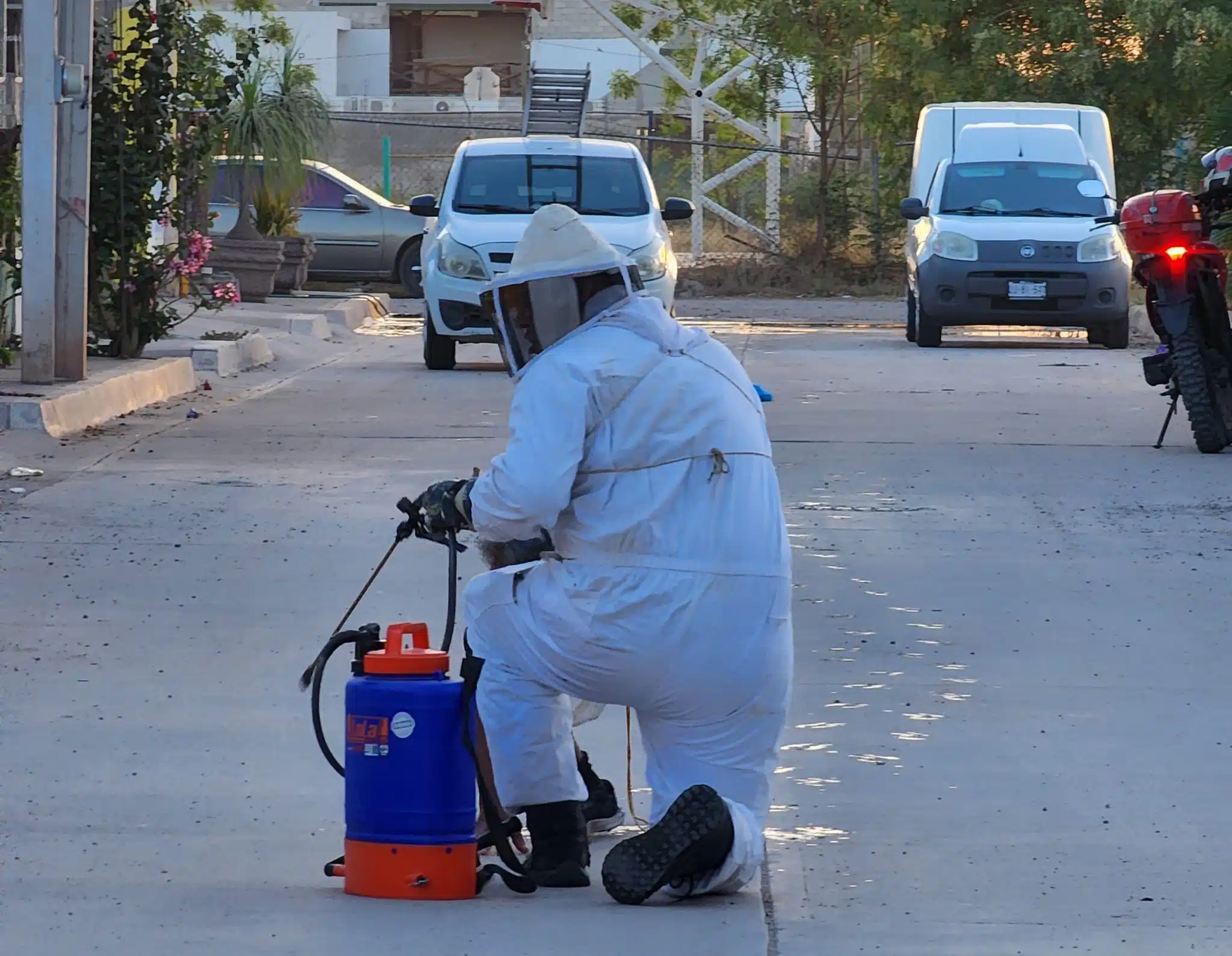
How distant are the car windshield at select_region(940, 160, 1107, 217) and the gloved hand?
16073 millimetres

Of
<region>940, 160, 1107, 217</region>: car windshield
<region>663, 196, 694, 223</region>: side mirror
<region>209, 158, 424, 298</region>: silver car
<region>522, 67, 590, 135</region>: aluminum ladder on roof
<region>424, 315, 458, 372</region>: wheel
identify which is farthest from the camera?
<region>522, 67, 590, 135</region>: aluminum ladder on roof

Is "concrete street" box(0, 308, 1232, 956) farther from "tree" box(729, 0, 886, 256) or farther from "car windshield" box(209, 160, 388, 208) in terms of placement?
"tree" box(729, 0, 886, 256)

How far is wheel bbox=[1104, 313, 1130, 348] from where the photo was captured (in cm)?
1983

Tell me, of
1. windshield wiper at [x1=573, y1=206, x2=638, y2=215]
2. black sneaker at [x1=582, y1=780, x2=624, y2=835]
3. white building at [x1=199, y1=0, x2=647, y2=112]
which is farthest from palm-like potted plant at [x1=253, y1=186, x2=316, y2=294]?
white building at [x1=199, y1=0, x2=647, y2=112]

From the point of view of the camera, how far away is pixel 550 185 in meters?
17.9

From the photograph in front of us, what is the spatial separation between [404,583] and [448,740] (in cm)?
370

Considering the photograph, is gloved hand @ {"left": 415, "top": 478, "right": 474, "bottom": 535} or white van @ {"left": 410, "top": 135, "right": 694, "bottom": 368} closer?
gloved hand @ {"left": 415, "top": 478, "right": 474, "bottom": 535}

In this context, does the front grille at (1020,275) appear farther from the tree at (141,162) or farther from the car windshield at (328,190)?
the car windshield at (328,190)

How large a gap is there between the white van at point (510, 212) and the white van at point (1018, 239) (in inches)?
105

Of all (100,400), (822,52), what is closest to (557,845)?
(100,400)

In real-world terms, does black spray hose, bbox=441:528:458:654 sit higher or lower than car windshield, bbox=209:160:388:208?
lower

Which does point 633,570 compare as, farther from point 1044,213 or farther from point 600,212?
point 1044,213

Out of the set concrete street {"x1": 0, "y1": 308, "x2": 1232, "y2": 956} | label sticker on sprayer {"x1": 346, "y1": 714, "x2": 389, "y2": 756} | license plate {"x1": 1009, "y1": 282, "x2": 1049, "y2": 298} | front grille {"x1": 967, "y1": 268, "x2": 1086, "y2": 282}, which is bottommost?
concrete street {"x1": 0, "y1": 308, "x2": 1232, "y2": 956}

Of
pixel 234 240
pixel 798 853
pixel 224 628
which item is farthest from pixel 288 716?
pixel 234 240
